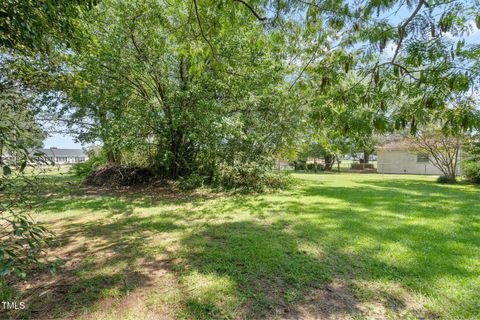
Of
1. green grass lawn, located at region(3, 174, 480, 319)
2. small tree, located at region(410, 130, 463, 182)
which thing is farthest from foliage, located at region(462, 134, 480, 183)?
green grass lawn, located at region(3, 174, 480, 319)

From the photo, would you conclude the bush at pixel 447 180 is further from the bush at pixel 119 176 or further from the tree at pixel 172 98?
the bush at pixel 119 176

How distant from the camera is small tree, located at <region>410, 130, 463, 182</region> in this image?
1223 centimetres

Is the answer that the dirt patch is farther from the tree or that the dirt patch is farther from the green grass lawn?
the tree

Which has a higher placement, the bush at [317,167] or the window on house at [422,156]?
the window on house at [422,156]

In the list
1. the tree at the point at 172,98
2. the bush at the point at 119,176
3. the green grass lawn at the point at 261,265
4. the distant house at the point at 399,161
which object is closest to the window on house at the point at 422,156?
the distant house at the point at 399,161

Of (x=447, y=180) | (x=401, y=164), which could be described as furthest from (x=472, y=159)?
(x=401, y=164)

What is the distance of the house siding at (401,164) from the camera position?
19750 millimetres

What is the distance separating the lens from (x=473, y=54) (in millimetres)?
2203

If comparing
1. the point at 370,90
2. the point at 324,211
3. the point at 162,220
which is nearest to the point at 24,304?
the point at 162,220

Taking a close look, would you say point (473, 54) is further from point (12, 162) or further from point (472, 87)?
point (12, 162)

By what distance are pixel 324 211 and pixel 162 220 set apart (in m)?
3.48

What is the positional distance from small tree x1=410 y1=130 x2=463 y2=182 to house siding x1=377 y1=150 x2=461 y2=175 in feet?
22.3

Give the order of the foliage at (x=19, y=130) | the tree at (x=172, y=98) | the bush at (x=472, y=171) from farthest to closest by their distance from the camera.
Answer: the bush at (x=472, y=171) < the tree at (x=172, y=98) < the foliage at (x=19, y=130)

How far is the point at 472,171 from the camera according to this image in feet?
40.0
